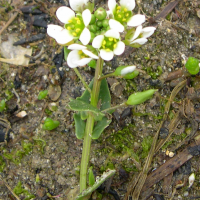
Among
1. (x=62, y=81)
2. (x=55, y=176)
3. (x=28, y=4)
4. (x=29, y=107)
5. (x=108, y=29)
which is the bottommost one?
(x=55, y=176)

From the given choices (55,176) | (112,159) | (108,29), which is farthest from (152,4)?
(55,176)

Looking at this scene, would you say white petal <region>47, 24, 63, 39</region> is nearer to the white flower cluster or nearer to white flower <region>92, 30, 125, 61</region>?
the white flower cluster

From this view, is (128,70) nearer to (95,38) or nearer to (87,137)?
(95,38)

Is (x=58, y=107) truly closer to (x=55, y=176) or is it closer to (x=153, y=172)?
(x=55, y=176)

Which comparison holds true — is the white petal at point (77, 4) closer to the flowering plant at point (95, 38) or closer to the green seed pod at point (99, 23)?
the flowering plant at point (95, 38)

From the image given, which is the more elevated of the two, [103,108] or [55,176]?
[103,108]

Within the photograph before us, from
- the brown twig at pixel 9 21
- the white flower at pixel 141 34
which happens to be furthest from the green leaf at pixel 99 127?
the brown twig at pixel 9 21

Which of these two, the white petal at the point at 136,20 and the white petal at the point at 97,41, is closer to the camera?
the white petal at the point at 97,41
